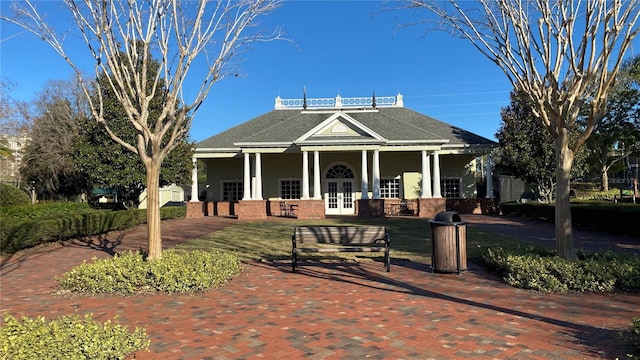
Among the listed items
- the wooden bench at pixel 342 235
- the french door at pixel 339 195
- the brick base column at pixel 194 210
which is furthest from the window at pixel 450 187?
the wooden bench at pixel 342 235

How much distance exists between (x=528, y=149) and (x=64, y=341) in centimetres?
2406

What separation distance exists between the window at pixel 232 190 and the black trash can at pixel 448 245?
21.8 m

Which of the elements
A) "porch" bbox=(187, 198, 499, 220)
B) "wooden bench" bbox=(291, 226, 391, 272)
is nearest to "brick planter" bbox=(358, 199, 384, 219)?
"porch" bbox=(187, 198, 499, 220)

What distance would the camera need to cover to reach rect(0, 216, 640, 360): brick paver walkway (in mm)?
4367

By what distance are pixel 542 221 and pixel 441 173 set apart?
837 centimetres

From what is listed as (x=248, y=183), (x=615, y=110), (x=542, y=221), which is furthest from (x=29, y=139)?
(x=615, y=110)

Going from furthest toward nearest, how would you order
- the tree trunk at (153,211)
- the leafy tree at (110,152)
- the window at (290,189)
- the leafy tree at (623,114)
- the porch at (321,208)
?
the leafy tree at (623,114)
the window at (290,189)
the porch at (321,208)
the leafy tree at (110,152)
the tree trunk at (153,211)

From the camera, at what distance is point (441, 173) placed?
1100 inches

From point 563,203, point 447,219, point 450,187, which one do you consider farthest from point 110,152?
point 450,187

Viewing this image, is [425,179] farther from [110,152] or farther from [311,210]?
[110,152]

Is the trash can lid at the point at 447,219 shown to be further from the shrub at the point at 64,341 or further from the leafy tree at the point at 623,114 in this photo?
the leafy tree at the point at 623,114

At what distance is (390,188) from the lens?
91.3ft

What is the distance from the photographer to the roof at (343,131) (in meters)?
24.5

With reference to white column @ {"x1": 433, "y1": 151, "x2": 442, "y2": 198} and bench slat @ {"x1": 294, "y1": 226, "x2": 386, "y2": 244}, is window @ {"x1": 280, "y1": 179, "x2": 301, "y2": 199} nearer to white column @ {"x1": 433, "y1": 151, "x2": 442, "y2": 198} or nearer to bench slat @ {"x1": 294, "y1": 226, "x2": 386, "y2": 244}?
white column @ {"x1": 433, "y1": 151, "x2": 442, "y2": 198}
